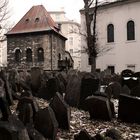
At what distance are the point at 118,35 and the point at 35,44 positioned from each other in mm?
13425

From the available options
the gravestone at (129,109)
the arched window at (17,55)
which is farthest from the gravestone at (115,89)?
the arched window at (17,55)

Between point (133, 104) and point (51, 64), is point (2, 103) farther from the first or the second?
point (51, 64)

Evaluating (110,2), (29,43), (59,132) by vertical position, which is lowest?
(59,132)

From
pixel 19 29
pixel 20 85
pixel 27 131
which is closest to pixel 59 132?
pixel 27 131

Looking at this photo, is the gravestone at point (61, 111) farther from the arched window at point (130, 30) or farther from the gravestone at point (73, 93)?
the arched window at point (130, 30)

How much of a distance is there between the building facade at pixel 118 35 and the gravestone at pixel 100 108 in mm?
27440

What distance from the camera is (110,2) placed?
3641 centimetres

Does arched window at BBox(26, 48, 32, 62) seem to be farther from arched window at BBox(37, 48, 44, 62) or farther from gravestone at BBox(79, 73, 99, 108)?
gravestone at BBox(79, 73, 99, 108)

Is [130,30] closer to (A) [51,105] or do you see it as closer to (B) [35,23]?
(B) [35,23]

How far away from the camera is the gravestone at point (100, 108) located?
659cm

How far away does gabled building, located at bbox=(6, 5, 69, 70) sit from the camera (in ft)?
144

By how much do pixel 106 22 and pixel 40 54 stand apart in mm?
11691

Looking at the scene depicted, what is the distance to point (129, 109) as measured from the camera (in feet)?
22.0

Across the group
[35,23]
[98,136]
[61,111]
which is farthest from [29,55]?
[98,136]
